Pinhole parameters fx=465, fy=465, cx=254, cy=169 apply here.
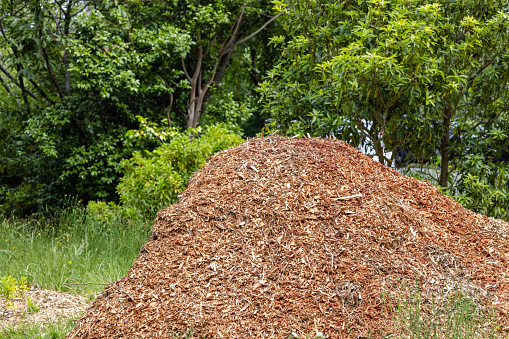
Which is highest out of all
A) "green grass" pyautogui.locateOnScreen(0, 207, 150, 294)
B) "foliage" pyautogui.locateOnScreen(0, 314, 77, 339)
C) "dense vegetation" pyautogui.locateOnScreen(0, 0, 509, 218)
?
"dense vegetation" pyautogui.locateOnScreen(0, 0, 509, 218)

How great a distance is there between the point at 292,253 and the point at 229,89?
8.13 metres

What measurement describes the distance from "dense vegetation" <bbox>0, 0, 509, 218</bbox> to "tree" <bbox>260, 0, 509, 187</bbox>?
0.02m

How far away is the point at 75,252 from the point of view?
17.8ft

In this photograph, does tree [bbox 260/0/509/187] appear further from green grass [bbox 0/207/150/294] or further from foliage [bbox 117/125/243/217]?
A: green grass [bbox 0/207/150/294]

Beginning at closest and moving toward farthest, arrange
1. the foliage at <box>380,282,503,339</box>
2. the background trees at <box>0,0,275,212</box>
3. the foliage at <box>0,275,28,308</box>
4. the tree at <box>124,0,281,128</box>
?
1. the foliage at <box>380,282,503,339</box>
2. the foliage at <box>0,275,28,308</box>
3. the background trees at <box>0,0,275,212</box>
4. the tree at <box>124,0,281,128</box>

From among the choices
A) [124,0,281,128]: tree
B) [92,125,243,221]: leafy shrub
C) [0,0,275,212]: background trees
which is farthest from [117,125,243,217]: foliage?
[124,0,281,128]: tree

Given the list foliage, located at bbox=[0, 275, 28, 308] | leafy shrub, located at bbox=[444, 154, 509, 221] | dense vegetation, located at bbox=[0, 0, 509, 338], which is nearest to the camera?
foliage, located at bbox=[0, 275, 28, 308]

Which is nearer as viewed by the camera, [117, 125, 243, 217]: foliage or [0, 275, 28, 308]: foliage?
[0, 275, 28, 308]: foliage

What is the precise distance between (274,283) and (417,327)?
929 mm

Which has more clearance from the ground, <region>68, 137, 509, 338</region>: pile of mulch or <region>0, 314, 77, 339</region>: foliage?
<region>68, 137, 509, 338</region>: pile of mulch

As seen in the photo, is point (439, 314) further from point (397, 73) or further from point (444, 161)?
point (444, 161)

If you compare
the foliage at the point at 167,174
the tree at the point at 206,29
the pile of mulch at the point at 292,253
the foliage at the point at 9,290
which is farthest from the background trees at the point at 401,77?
the foliage at the point at 9,290

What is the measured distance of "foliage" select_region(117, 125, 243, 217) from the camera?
5984 millimetres

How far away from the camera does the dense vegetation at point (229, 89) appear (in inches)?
199
